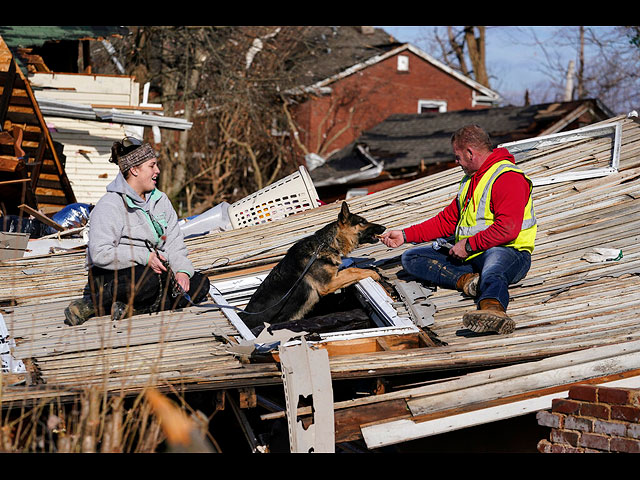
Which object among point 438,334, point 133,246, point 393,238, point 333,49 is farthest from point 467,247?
point 333,49

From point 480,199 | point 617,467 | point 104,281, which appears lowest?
point 617,467

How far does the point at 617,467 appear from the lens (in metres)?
4.04

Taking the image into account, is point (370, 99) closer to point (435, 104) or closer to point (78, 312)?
point (435, 104)

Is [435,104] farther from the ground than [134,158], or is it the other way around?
[435,104]

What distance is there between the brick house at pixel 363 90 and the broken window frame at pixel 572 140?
1967cm

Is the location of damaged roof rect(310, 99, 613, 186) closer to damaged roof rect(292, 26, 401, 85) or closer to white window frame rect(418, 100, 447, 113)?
damaged roof rect(292, 26, 401, 85)

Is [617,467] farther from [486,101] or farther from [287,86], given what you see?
[486,101]

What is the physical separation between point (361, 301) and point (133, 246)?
211cm

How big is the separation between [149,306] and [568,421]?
3.35m

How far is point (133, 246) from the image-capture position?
5.75m

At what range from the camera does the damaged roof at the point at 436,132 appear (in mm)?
20016

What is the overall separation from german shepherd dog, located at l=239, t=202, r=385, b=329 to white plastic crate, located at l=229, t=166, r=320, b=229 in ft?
8.67

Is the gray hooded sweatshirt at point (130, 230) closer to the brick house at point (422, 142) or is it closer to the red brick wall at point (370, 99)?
the brick house at point (422, 142)

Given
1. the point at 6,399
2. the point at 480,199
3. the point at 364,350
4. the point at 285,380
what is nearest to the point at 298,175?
the point at 480,199
